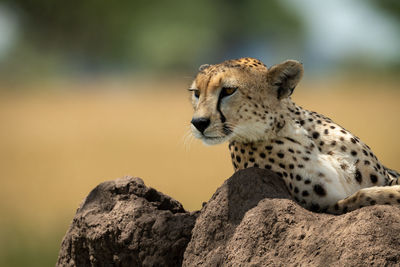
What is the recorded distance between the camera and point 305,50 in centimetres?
2370

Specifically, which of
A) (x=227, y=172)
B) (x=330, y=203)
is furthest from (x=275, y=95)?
(x=227, y=172)

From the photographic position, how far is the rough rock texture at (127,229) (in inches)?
106

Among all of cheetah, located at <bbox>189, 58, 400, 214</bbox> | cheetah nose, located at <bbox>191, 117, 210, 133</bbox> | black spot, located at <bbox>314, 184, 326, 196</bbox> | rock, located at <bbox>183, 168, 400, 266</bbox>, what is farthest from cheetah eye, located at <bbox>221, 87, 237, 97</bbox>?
black spot, located at <bbox>314, 184, 326, 196</bbox>

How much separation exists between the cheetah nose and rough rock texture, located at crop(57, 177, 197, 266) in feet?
1.29

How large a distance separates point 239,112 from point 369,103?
941 cm

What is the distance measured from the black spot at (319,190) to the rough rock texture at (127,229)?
0.53 meters

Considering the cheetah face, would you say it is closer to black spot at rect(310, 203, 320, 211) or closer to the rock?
the rock

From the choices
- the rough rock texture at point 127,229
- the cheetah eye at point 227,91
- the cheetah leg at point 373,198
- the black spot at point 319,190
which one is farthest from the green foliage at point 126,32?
the cheetah leg at point 373,198

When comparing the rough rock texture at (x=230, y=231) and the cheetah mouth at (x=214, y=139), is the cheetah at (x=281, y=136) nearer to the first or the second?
the cheetah mouth at (x=214, y=139)

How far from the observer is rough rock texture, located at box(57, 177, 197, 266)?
270cm

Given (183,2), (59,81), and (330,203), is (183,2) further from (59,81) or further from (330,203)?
(330,203)

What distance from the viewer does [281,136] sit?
9.05 ft

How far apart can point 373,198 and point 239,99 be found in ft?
2.27

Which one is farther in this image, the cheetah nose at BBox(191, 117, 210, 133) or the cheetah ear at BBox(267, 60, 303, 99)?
the cheetah ear at BBox(267, 60, 303, 99)
